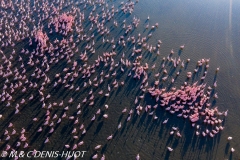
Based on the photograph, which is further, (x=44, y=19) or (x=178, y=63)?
(x=44, y=19)


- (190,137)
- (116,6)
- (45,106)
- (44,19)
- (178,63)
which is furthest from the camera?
(116,6)

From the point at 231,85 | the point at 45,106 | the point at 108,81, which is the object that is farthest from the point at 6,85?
the point at 231,85

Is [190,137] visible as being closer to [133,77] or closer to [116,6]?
[133,77]

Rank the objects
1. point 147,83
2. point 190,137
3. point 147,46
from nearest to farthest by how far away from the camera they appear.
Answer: point 190,137 → point 147,83 → point 147,46

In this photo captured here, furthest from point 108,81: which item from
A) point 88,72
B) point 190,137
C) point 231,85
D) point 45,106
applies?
point 231,85

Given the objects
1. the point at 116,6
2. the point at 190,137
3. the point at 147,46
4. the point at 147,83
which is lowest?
the point at 190,137

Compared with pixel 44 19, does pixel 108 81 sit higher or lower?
lower

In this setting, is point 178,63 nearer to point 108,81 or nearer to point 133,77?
point 133,77
